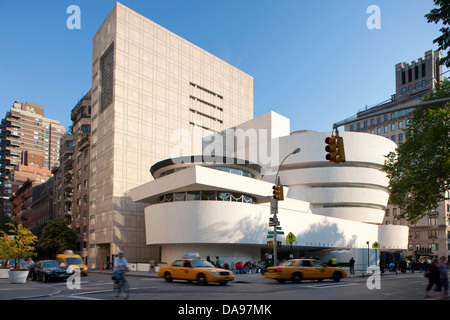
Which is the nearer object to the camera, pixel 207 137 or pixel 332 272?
pixel 332 272

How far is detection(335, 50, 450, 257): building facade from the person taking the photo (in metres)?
91.7

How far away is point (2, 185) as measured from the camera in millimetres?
145625

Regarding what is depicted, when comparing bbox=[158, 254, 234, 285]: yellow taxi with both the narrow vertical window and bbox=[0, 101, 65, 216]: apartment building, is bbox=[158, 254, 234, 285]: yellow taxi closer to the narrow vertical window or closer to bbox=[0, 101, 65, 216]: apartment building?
the narrow vertical window

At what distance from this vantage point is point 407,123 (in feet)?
305

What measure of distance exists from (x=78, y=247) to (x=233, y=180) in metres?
39.7

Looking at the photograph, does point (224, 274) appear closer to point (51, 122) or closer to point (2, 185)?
point (2, 185)

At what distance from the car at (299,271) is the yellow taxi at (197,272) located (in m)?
2.75

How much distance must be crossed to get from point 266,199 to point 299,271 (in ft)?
105

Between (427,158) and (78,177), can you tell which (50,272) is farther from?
(78,177)

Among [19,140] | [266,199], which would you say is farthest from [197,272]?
[19,140]

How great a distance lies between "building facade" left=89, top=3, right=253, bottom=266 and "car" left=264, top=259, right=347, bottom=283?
39.4 metres

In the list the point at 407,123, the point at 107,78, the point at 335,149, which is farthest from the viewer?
the point at 407,123

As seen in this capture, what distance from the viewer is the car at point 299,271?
23.9 m

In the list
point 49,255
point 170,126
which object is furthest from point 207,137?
point 49,255
